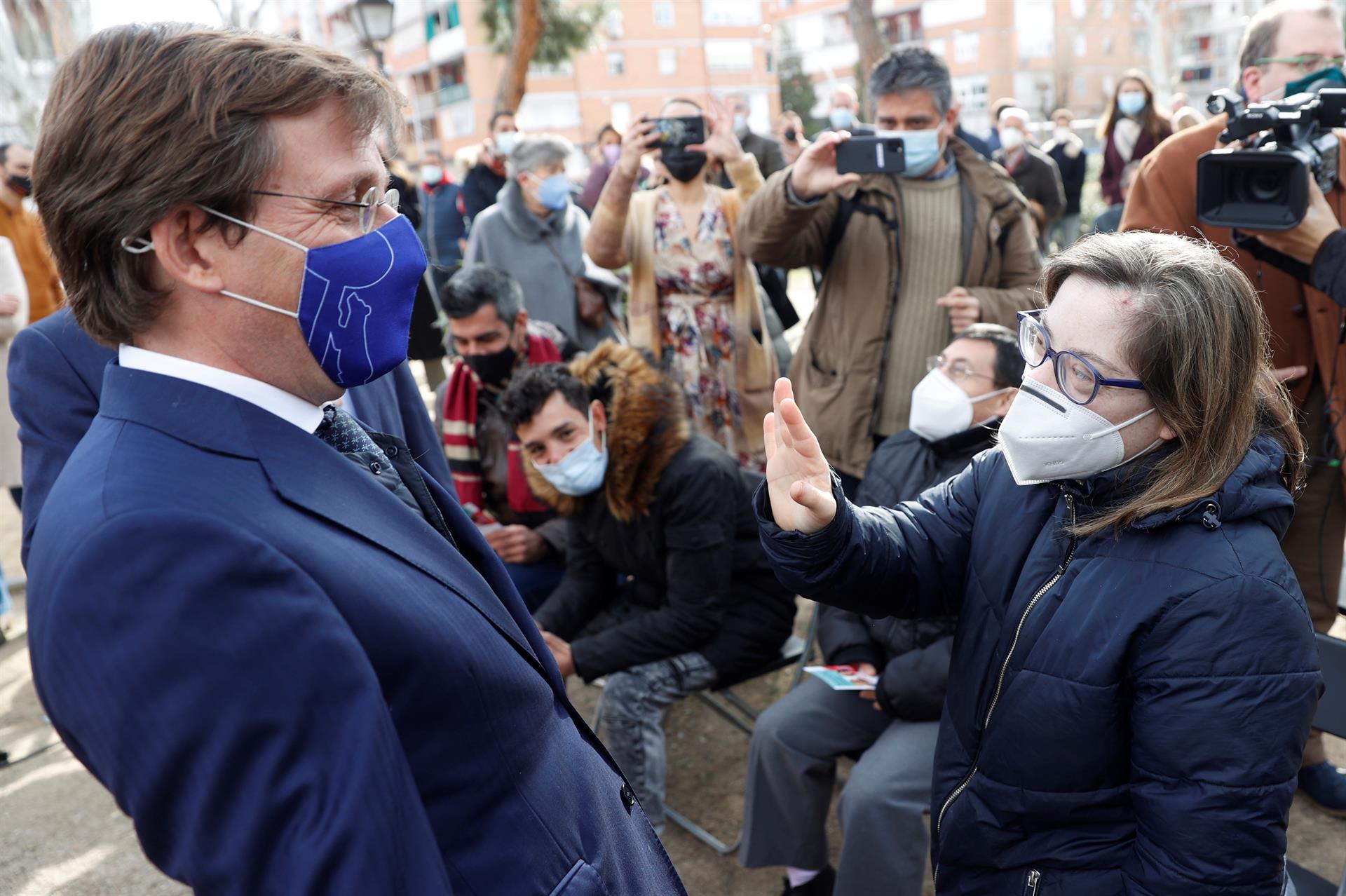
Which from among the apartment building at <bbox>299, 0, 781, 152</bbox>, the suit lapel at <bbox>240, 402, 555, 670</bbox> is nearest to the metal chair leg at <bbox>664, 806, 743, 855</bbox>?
the suit lapel at <bbox>240, 402, 555, 670</bbox>

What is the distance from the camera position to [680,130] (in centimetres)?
416

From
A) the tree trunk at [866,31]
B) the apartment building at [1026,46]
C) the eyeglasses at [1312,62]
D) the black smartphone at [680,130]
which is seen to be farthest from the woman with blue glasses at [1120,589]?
the apartment building at [1026,46]

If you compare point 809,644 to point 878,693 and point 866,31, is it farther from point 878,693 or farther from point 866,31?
point 866,31

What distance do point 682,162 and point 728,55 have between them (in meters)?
51.3

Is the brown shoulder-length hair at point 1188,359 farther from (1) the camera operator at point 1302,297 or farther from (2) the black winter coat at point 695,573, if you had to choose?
(2) the black winter coat at point 695,573

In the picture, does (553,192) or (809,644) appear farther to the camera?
(553,192)

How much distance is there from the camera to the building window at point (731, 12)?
167ft

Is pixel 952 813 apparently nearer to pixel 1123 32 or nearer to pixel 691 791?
pixel 691 791

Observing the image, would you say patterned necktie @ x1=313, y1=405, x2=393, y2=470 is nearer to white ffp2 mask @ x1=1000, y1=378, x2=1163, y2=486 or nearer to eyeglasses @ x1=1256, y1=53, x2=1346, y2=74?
white ffp2 mask @ x1=1000, y1=378, x2=1163, y2=486

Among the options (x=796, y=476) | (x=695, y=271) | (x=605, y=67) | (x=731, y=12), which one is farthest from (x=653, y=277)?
(x=731, y=12)

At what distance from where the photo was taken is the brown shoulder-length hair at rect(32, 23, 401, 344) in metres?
1.08

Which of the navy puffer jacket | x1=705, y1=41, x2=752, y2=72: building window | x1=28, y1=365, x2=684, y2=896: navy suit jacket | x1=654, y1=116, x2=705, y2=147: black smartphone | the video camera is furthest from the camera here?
x1=705, y1=41, x2=752, y2=72: building window

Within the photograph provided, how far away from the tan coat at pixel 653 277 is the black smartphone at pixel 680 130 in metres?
0.19

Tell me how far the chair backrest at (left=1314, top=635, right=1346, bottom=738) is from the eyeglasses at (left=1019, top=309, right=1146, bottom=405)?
1093 millimetres
